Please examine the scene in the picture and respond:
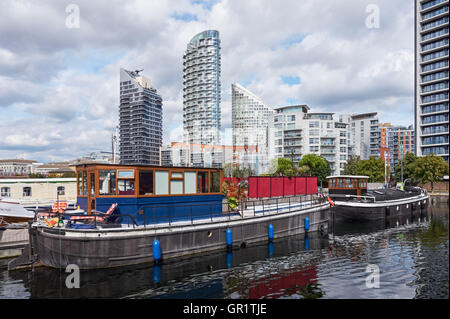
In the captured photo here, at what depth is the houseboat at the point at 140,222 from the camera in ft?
43.1

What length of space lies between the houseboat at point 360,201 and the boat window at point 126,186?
58.8ft

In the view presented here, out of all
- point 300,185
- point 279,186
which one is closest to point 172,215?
point 279,186

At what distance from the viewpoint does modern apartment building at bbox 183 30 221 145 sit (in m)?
142

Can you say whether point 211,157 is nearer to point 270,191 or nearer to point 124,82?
point 124,82

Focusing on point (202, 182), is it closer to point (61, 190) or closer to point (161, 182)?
point (161, 182)

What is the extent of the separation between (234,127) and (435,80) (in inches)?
3907

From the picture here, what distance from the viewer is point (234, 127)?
554 ft

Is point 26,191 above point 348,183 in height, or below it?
below

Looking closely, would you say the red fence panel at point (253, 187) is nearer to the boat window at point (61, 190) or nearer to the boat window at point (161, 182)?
the boat window at point (161, 182)

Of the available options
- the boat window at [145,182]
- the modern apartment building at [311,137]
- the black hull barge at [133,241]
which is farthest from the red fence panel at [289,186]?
the modern apartment building at [311,137]

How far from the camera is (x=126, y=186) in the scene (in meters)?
14.9

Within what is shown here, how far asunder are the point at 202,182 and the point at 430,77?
3286 inches

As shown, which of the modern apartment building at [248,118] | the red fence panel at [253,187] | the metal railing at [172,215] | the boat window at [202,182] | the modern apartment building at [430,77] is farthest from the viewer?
the modern apartment building at [248,118]

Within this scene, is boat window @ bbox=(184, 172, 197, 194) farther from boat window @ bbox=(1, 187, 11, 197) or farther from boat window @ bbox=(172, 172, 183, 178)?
boat window @ bbox=(1, 187, 11, 197)
